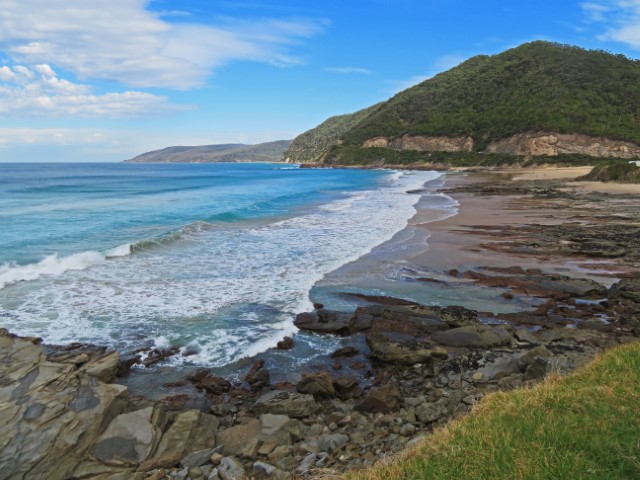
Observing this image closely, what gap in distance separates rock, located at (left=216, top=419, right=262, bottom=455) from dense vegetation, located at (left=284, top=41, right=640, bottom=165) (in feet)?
332

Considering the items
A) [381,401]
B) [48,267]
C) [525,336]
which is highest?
[48,267]

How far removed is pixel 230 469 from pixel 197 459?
22.7 inches

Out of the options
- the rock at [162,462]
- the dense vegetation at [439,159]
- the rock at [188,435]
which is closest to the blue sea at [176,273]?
the rock at [188,435]

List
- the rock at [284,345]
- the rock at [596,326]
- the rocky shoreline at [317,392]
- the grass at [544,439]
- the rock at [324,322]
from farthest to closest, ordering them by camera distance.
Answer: the rock at [324,322]
the rock at [596,326]
the rock at [284,345]
the rocky shoreline at [317,392]
the grass at [544,439]

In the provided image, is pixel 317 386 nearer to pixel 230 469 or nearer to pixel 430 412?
pixel 430 412

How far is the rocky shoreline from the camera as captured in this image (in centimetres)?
580

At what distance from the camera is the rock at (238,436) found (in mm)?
6228

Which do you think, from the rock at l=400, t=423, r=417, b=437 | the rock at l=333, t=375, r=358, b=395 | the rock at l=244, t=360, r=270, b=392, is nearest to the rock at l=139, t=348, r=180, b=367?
the rock at l=244, t=360, r=270, b=392

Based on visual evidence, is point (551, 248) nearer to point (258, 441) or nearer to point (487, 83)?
point (258, 441)

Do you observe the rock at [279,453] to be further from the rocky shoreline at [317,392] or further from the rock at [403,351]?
the rock at [403,351]

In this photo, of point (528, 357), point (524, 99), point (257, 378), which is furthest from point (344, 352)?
point (524, 99)

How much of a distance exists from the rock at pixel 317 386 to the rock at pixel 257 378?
28.6 inches

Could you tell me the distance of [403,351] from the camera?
29.8ft

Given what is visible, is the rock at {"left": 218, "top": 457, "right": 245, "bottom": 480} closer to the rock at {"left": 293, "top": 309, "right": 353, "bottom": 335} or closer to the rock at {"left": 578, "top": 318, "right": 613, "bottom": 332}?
the rock at {"left": 293, "top": 309, "right": 353, "bottom": 335}
